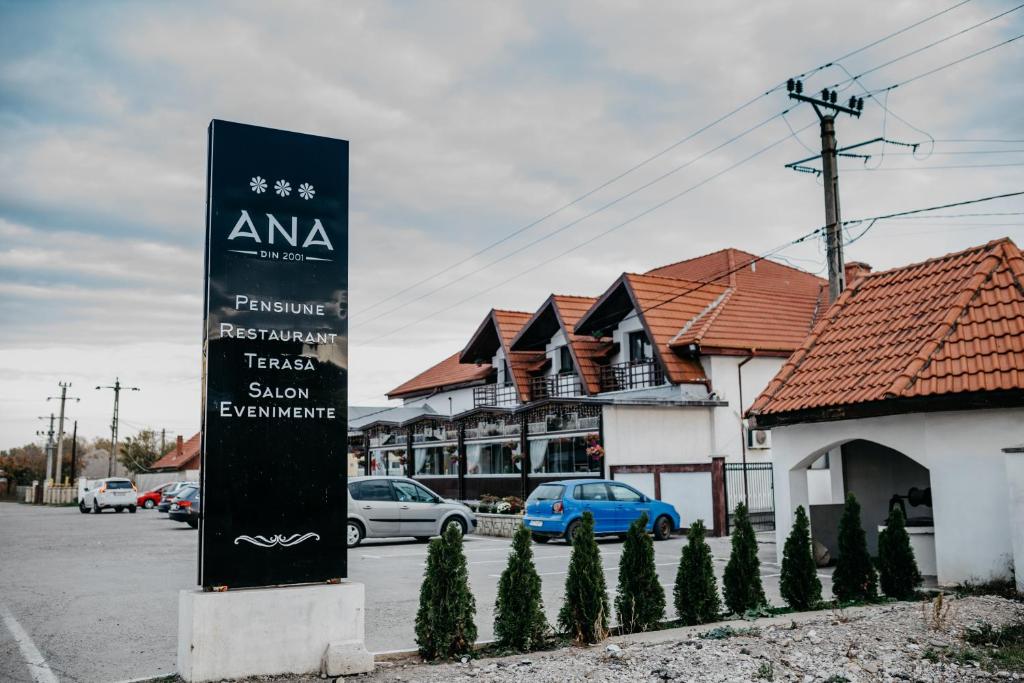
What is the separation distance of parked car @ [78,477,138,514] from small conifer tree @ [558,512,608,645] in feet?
137

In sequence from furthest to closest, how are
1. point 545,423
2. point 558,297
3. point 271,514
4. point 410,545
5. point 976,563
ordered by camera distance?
point 558,297 < point 545,423 < point 410,545 < point 976,563 < point 271,514

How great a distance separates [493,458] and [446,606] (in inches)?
1056

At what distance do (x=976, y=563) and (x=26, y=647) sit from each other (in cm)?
1087

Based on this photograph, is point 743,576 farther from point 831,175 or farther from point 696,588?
point 831,175

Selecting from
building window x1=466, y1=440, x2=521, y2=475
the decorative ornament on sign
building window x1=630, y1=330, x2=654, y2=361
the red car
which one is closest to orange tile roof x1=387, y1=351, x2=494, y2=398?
building window x1=466, y1=440, x2=521, y2=475

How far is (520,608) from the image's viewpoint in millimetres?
8055

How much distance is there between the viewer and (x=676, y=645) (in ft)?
26.1

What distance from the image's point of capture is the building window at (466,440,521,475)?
108 ft

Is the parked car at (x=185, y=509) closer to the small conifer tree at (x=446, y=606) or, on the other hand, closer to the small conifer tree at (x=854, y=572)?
the small conifer tree at (x=854, y=572)

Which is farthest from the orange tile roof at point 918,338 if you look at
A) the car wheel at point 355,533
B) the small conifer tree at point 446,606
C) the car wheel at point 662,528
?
the car wheel at point 355,533

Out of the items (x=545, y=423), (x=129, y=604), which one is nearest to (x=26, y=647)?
(x=129, y=604)

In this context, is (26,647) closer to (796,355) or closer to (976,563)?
(976,563)

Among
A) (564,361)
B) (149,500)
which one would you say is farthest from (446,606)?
(149,500)

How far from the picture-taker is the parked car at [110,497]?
4497 centimetres
